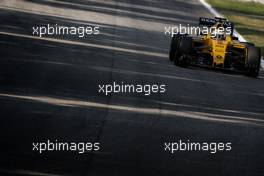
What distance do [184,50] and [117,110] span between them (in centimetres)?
691

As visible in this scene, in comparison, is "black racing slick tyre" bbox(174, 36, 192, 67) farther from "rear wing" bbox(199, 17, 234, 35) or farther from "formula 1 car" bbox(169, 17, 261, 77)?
"rear wing" bbox(199, 17, 234, 35)

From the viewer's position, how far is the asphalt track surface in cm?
1235

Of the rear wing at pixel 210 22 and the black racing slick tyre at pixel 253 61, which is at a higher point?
the rear wing at pixel 210 22

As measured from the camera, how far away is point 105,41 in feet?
89.6

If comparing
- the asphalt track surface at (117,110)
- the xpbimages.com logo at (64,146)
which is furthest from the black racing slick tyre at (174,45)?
the xpbimages.com logo at (64,146)

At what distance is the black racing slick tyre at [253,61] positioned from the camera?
22.5 meters

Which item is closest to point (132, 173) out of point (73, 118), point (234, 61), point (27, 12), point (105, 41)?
point (73, 118)

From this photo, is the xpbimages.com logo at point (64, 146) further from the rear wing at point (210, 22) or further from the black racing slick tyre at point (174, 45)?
the black racing slick tyre at point (174, 45)

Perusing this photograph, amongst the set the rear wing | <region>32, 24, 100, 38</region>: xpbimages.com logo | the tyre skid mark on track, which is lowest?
the tyre skid mark on track

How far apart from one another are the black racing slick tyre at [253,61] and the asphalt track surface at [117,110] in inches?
8.2

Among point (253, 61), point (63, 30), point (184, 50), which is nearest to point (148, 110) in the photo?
point (184, 50)

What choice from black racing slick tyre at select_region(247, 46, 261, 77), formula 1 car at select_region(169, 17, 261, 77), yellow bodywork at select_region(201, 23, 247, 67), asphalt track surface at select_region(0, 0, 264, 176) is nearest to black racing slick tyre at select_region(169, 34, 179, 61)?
formula 1 car at select_region(169, 17, 261, 77)

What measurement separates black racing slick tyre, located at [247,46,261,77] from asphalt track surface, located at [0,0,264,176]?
0.69 ft

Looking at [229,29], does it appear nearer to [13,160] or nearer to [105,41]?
[105,41]
